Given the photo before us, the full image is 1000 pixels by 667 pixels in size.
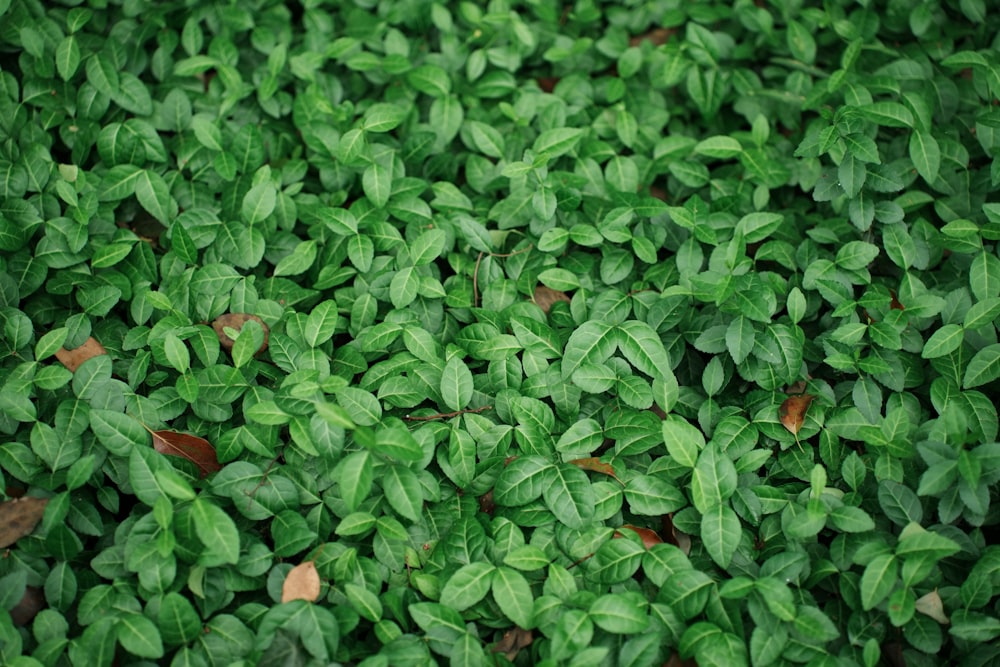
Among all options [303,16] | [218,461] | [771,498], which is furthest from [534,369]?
[303,16]

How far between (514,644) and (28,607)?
57.2 inches

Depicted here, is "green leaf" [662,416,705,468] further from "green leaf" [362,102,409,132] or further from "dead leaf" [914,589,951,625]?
"green leaf" [362,102,409,132]

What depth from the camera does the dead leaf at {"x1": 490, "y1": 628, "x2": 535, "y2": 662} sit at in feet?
7.51

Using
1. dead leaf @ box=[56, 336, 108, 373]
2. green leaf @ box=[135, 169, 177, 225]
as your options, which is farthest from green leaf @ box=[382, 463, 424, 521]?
green leaf @ box=[135, 169, 177, 225]

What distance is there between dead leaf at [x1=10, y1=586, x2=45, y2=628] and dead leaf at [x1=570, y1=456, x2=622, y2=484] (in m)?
1.69

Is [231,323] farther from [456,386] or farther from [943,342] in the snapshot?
[943,342]

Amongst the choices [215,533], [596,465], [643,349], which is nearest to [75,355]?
[215,533]

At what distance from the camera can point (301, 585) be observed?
2.29m

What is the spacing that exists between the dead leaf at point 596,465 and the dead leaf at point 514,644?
54cm

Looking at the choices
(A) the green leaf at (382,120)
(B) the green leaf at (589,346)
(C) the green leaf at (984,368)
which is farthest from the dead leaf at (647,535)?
(A) the green leaf at (382,120)

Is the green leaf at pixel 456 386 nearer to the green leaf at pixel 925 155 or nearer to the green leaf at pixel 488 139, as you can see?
the green leaf at pixel 488 139

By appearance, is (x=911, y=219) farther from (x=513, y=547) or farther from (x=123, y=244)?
(x=123, y=244)

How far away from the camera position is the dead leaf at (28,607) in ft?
7.41

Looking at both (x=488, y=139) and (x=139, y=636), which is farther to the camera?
(x=488, y=139)
